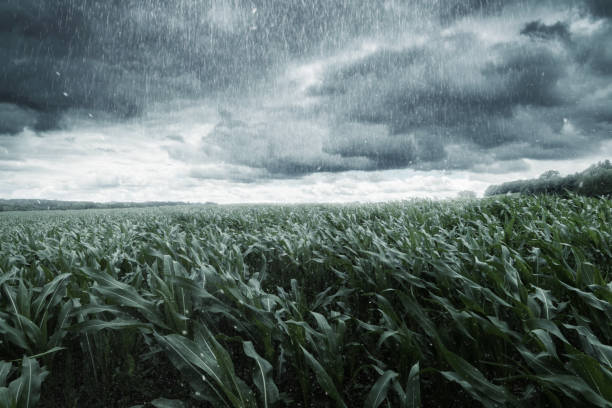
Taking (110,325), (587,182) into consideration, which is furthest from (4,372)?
(587,182)

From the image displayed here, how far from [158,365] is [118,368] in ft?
0.73

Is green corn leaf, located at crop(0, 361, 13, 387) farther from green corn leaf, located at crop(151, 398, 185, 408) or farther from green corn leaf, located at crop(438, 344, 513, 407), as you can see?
green corn leaf, located at crop(438, 344, 513, 407)

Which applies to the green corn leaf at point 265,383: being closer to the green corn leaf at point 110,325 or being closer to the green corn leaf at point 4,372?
the green corn leaf at point 110,325

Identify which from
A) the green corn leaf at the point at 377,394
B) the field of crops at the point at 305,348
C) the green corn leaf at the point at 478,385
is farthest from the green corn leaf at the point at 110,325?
the green corn leaf at the point at 478,385

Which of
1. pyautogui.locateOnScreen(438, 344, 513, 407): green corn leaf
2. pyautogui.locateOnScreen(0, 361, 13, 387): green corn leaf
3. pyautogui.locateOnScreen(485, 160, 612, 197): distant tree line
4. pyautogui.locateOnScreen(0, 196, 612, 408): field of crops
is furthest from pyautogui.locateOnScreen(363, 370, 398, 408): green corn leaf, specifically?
pyautogui.locateOnScreen(485, 160, 612, 197): distant tree line

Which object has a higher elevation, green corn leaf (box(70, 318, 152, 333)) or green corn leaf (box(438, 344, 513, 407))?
green corn leaf (box(70, 318, 152, 333))

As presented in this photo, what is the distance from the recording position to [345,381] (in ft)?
5.66

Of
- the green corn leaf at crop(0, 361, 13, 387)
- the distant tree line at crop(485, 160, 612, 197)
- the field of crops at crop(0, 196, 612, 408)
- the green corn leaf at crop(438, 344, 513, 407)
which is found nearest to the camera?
the green corn leaf at crop(438, 344, 513, 407)

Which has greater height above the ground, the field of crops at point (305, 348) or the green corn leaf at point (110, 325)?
the green corn leaf at point (110, 325)

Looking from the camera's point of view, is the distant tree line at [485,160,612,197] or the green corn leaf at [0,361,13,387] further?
the distant tree line at [485,160,612,197]

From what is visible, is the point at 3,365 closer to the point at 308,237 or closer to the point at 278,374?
the point at 278,374

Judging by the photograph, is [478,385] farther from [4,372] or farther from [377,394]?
[4,372]

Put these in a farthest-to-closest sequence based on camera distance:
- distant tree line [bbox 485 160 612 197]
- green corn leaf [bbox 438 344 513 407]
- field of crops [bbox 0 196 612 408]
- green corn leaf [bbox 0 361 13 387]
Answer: distant tree line [bbox 485 160 612 197], green corn leaf [bbox 0 361 13 387], field of crops [bbox 0 196 612 408], green corn leaf [bbox 438 344 513 407]

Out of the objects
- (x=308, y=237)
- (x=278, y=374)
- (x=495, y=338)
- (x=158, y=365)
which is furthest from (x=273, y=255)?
(x=495, y=338)
